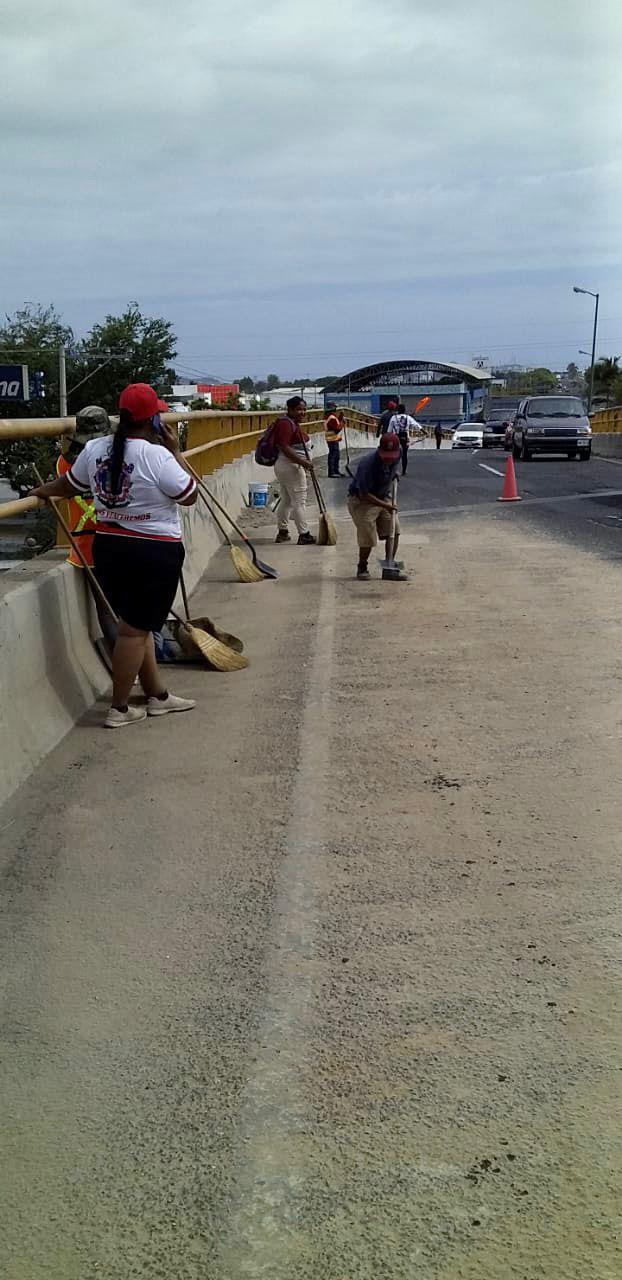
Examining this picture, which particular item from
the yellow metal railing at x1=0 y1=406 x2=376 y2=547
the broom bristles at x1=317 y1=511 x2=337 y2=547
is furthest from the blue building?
the broom bristles at x1=317 y1=511 x2=337 y2=547

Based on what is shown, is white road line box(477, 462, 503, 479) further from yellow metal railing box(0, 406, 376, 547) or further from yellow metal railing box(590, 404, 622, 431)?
yellow metal railing box(590, 404, 622, 431)

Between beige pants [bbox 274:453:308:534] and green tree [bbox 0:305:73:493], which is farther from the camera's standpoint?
green tree [bbox 0:305:73:493]

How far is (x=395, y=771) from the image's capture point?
5.75 m

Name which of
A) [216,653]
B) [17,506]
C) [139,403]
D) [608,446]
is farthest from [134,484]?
[608,446]

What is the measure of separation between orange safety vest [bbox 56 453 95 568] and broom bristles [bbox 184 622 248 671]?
1166 millimetres

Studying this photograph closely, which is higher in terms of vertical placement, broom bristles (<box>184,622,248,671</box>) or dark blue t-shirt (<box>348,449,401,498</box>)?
dark blue t-shirt (<box>348,449,401,498</box>)

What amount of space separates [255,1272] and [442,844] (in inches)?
94.6

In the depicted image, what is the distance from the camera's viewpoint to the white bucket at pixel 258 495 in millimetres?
19562

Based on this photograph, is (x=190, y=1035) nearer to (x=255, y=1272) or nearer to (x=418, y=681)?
(x=255, y=1272)

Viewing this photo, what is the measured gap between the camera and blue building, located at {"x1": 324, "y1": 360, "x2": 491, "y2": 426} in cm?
13150

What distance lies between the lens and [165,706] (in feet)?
22.9

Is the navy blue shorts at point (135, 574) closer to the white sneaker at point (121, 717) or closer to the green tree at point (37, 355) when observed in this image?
the white sneaker at point (121, 717)

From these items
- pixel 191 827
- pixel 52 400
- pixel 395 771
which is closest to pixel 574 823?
pixel 395 771

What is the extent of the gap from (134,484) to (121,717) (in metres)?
1.28
